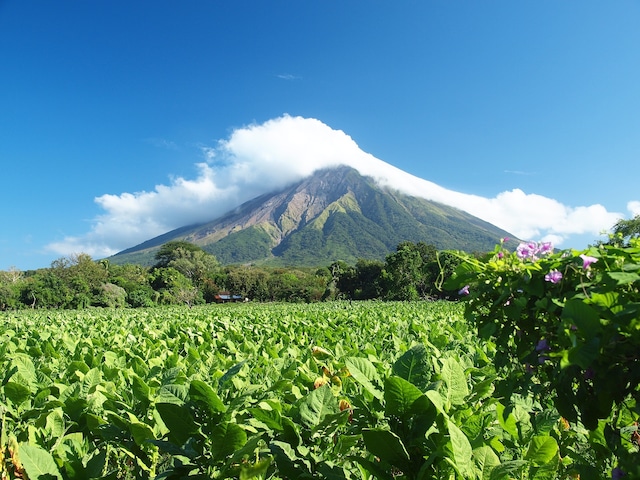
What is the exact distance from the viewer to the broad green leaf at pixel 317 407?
1875mm

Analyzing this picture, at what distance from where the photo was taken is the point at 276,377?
309 centimetres

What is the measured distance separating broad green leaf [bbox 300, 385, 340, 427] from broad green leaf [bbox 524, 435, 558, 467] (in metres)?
0.89

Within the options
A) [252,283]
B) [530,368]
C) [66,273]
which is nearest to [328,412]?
[530,368]

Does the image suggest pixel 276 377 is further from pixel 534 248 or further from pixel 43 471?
pixel 534 248

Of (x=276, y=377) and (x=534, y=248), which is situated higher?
(x=534, y=248)

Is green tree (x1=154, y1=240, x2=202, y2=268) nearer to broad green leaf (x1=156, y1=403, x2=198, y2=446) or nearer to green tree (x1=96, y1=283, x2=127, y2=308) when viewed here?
green tree (x1=96, y1=283, x2=127, y2=308)

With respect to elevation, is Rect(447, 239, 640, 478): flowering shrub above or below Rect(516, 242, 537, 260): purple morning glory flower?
below

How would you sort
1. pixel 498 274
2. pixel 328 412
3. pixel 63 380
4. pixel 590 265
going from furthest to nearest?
1. pixel 63 380
2. pixel 328 412
3. pixel 498 274
4. pixel 590 265

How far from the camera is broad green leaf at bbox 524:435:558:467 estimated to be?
1790 mm

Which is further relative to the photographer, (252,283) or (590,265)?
(252,283)

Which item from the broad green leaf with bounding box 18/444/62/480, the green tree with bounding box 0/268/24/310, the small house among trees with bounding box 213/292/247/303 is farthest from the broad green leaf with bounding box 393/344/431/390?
the small house among trees with bounding box 213/292/247/303

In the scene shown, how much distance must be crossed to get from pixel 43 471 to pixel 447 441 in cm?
164

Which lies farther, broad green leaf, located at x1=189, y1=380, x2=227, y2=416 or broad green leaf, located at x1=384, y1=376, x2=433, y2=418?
broad green leaf, located at x1=189, y1=380, x2=227, y2=416

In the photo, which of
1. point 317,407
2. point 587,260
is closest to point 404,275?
point 317,407
